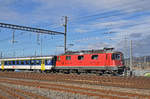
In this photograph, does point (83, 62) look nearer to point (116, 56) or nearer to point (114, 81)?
point (116, 56)

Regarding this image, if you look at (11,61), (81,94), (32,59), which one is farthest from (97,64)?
(11,61)

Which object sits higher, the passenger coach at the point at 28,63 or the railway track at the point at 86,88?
the passenger coach at the point at 28,63

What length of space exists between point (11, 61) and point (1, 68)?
6.75 metres

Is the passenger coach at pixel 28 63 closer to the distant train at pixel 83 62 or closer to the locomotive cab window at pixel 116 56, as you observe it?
the distant train at pixel 83 62

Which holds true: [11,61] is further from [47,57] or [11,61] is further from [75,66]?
[75,66]

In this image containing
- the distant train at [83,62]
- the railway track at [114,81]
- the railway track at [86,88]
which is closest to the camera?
the railway track at [86,88]

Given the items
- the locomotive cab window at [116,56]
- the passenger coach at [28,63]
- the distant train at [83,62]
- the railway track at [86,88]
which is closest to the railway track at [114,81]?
the railway track at [86,88]

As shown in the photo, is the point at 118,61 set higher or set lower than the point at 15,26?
lower

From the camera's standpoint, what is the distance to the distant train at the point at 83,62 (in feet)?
85.9

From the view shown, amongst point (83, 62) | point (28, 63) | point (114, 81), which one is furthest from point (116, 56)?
point (28, 63)

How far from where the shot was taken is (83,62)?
96.1 ft

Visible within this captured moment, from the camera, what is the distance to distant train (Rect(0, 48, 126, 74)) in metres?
26.2

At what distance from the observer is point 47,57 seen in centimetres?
3703

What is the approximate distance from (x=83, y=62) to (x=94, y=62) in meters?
2.10
